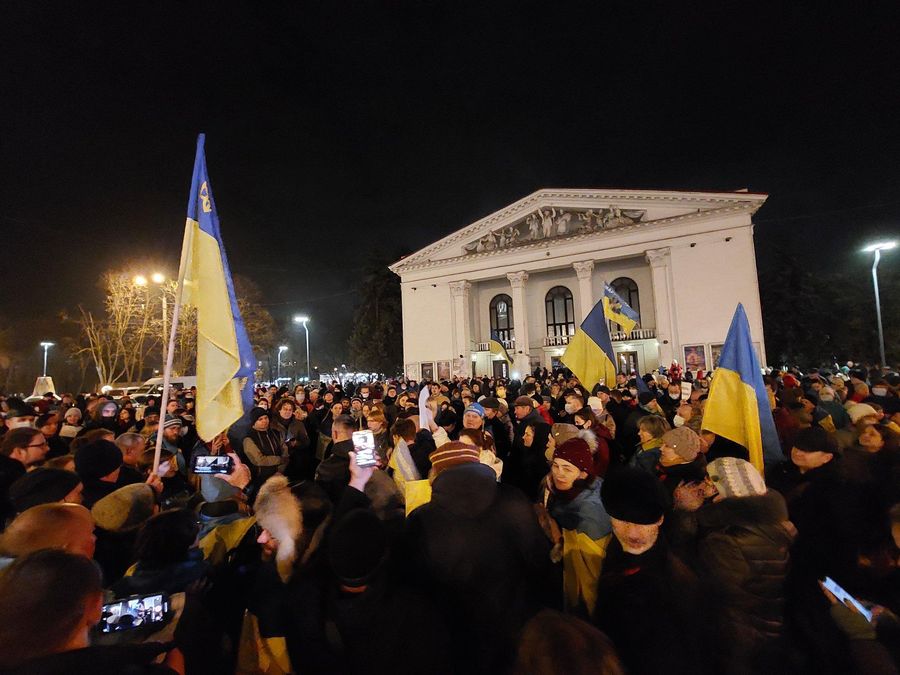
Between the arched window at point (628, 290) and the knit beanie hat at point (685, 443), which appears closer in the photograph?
the knit beanie hat at point (685, 443)

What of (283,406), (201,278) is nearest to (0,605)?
(201,278)

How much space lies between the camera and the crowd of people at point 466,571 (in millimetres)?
1362

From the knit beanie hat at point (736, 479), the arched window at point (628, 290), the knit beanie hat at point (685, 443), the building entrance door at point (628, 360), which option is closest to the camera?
the knit beanie hat at point (736, 479)

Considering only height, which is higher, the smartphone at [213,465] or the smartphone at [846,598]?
the smartphone at [213,465]

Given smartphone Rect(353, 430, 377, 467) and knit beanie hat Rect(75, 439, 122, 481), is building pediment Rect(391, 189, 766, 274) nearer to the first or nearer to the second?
smartphone Rect(353, 430, 377, 467)

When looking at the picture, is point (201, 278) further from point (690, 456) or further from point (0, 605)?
point (690, 456)

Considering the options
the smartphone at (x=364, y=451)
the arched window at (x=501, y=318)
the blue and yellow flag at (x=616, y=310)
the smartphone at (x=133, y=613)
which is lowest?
the smartphone at (x=133, y=613)

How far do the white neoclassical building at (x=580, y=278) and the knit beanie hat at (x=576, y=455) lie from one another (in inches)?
1032

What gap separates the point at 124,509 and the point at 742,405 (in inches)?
198

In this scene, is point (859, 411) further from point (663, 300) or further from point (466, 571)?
point (663, 300)

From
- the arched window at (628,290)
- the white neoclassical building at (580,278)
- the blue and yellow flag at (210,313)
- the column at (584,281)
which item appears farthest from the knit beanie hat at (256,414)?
the arched window at (628,290)

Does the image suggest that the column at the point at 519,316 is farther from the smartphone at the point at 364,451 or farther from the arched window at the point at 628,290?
the smartphone at the point at 364,451

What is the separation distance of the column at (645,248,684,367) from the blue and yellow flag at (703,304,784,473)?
25.3 metres

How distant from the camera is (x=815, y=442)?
3070 millimetres
